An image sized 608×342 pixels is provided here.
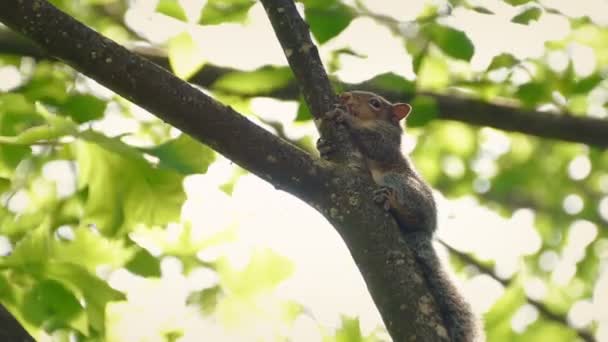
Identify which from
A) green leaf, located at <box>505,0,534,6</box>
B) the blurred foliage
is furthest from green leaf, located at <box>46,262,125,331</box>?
green leaf, located at <box>505,0,534,6</box>

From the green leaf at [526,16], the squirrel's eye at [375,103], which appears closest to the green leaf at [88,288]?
the green leaf at [526,16]

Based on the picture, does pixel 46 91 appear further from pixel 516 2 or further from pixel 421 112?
pixel 516 2

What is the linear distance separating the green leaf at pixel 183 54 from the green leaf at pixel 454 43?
1156 millimetres

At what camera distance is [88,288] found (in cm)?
313

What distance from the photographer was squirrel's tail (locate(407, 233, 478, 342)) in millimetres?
3632

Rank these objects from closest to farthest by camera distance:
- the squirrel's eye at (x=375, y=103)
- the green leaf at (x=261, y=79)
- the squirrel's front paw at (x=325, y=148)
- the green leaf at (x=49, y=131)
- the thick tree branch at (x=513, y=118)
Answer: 1. the green leaf at (x=49, y=131)
2. the squirrel's front paw at (x=325, y=148)
3. the green leaf at (x=261, y=79)
4. the thick tree branch at (x=513, y=118)
5. the squirrel's eye at (x=375, y=103)

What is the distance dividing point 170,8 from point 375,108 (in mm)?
3198

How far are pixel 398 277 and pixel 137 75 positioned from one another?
3.84 feet

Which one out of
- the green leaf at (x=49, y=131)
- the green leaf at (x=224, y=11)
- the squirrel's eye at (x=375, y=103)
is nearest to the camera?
the green leaf at (x=49, y=131)

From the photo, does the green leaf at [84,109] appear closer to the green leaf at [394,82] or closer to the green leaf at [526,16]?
the green leaf at [394,82]

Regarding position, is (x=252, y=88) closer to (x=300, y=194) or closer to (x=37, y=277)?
(x=300, y=194)

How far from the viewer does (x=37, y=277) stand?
3.06 meters

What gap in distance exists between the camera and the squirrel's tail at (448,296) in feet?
11.9

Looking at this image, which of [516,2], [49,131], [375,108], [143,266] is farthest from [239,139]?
[375,108]
